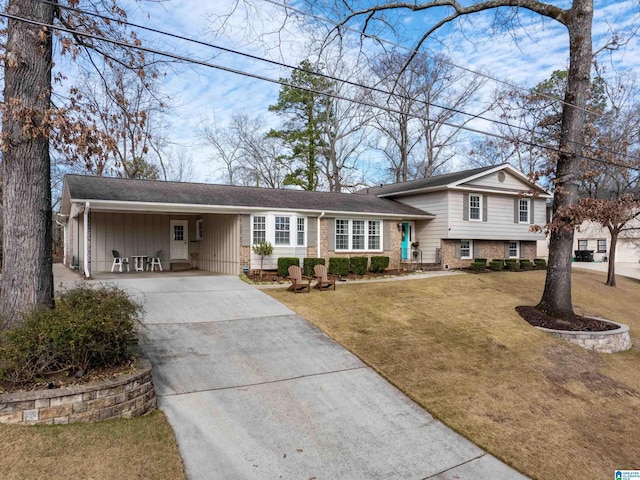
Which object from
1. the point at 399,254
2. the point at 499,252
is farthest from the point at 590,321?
the point at 499,252

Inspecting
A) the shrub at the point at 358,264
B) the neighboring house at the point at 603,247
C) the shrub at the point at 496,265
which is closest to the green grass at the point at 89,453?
the shrub at the point at 358,264

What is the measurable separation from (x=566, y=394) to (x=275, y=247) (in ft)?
33.7

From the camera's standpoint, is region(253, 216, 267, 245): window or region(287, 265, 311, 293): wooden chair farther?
region(253, 216, 267, 245): window

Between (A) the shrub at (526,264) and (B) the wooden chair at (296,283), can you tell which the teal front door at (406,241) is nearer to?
(A) the shrub at (526,264)

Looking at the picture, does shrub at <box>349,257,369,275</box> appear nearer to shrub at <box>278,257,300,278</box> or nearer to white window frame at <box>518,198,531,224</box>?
shrub at <box>278,257,300,278</box>

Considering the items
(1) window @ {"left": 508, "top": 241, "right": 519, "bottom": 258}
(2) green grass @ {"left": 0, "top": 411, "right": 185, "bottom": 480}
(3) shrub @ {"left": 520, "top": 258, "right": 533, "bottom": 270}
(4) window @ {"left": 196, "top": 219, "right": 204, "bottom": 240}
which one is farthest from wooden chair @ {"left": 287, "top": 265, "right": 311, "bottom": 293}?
(1) window @ {"left": 508, "top": 241, "right": 519, "bottom": 258}

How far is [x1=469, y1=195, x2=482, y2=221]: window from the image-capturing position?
1933cm

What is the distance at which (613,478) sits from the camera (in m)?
4.52

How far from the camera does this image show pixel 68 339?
4.38m

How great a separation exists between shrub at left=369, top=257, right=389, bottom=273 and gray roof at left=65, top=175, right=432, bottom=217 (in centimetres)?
210

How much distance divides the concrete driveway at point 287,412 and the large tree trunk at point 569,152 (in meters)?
6.52

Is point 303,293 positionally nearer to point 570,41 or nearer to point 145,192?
point 145,192

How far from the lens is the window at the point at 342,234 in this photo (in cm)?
1662

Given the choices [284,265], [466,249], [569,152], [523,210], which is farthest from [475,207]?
[284,265]
